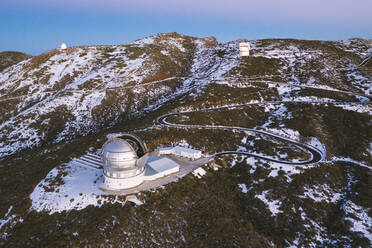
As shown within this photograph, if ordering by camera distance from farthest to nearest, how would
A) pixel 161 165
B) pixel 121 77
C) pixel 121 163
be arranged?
1. pixel 121 77
2. pixel 161 165
3. pixel 121 163

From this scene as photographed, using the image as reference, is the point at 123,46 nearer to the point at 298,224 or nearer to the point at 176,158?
the point at 176,158

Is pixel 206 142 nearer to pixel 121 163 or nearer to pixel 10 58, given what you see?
pixel 121 163

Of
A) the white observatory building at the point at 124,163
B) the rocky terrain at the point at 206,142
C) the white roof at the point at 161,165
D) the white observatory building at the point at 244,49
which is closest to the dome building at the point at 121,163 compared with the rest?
the white observatory building at the point at 124,163

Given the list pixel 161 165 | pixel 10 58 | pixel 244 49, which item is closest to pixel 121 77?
pixel 244 49

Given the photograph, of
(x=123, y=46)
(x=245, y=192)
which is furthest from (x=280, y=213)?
(x=123, y=46)

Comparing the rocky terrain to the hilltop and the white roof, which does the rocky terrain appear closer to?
the white roof

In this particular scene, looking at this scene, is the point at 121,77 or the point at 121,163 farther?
the point at 121,77

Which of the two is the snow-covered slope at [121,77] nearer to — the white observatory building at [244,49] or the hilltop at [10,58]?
the white observatory building at [244,49]
